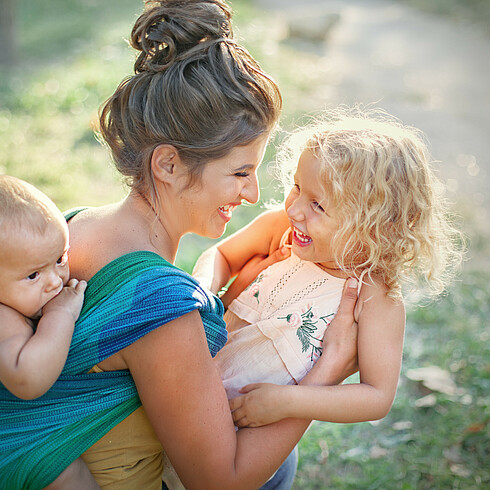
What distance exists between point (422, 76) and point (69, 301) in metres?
9.83

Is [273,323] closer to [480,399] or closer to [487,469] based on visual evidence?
[487,469]

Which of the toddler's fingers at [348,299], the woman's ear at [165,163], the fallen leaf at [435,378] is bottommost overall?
the fallen leaf at [435,378]

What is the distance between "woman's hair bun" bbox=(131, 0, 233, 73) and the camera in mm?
2008

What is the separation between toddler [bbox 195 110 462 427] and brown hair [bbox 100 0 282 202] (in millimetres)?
309

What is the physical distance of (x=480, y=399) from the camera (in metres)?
3.68

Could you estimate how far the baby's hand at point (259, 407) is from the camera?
1905mm

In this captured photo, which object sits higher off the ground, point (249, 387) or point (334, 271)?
point (334, 271)

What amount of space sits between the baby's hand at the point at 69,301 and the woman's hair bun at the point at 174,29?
78 centimetres

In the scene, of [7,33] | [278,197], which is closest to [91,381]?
[278,197]

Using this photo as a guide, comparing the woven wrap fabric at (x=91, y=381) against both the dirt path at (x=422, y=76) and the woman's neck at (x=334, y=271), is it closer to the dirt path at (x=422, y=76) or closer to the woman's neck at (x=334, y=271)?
the woman's neck at (x=334, y=271)

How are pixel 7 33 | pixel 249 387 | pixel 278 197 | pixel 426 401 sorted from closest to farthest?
pixel 249 387
pixel 426 401
pixel 278 197
pixel 7 33

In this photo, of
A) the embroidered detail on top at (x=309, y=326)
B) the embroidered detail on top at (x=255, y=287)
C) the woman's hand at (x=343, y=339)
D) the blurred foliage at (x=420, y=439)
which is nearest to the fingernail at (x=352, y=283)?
the woman's hand at (x=343, y=339)

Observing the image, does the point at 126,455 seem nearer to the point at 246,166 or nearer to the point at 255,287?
the point at 255,287

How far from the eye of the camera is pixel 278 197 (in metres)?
6.25
